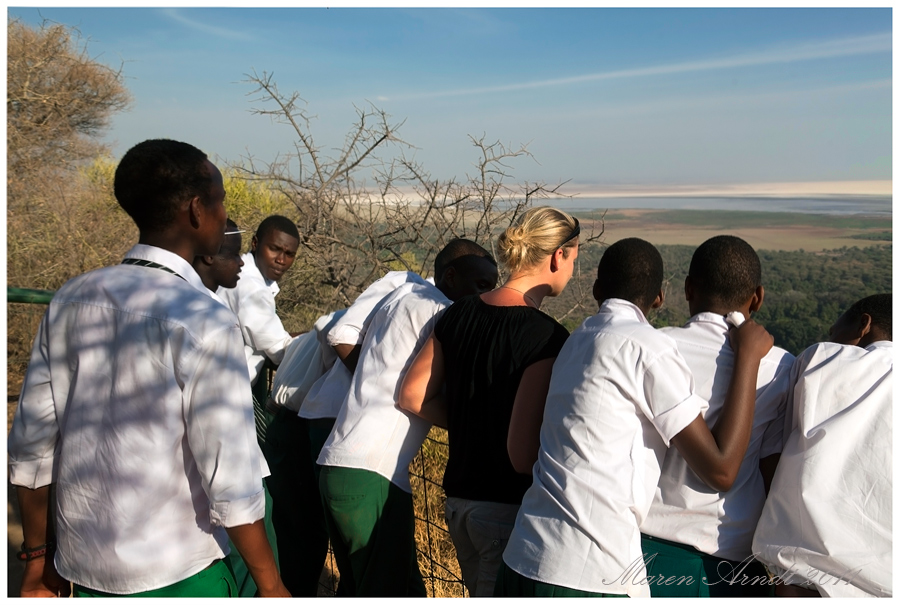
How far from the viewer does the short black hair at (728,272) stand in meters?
2.26

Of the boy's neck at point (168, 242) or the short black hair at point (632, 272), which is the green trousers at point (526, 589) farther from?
the boy's neck at point (168, 242)

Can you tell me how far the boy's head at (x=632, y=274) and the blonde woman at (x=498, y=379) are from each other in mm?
189

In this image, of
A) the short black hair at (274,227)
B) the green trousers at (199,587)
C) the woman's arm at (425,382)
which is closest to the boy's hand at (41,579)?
the green trousers at (199,587)

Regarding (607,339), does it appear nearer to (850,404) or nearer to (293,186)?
(850,404)

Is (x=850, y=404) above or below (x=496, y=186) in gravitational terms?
below

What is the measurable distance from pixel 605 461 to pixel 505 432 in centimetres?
47

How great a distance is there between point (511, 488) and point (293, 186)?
592 cm

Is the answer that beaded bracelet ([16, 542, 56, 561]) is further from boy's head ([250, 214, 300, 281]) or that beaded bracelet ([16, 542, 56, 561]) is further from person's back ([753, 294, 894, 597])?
boy's head ([250, 214, 300, 281])

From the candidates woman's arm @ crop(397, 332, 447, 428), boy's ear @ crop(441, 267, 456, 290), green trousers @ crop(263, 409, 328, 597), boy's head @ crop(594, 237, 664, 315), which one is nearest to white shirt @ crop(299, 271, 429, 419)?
boy's ear @ crop(441, 267, 456, 290)

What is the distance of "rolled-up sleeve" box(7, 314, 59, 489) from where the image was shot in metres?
1.82

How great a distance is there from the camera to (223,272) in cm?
327

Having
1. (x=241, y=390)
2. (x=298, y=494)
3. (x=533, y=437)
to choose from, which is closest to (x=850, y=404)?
(x=533, y=437)

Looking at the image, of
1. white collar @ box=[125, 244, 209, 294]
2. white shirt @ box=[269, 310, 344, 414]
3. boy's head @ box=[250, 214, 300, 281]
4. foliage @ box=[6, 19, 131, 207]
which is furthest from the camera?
foliage @ box=[6, 19, 131, 207]

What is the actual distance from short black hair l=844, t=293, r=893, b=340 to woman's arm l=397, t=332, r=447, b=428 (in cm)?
136
